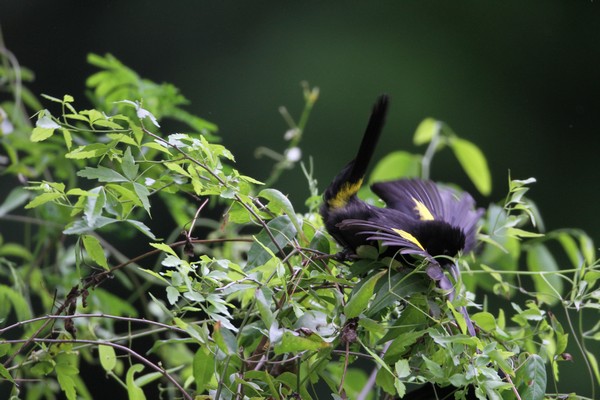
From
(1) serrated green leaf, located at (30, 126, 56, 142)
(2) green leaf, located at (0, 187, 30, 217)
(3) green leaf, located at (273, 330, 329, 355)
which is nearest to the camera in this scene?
(3) green leaf, located at (273, 330, 329, 355)

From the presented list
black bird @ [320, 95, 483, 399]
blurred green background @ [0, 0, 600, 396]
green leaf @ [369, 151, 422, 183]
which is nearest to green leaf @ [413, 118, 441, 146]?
green leaf @ [369, 151, 422, 183]

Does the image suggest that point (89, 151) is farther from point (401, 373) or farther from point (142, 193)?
point (401, 373)

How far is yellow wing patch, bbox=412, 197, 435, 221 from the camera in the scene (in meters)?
1.17

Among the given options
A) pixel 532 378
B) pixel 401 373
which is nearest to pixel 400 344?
pixel 401 373

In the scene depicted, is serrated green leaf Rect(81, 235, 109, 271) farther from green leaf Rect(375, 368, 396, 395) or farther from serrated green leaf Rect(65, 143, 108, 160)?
green leaf Rect(375, 368, 396, 395)

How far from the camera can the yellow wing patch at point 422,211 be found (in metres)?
1.17

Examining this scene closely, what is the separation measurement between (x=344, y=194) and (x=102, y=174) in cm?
52

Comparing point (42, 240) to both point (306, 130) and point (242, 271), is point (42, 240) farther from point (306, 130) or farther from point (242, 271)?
point (306, 130)

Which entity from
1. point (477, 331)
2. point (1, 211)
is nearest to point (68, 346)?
point (477, 331)

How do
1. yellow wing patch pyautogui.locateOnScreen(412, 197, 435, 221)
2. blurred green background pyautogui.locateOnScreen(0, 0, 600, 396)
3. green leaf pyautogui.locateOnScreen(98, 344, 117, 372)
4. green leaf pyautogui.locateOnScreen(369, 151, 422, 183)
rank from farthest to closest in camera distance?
blurred green background pyautogui.locateOnScreen(0, 0, 600, 396)
green leaf pyautogui.locateOnScreen(369, 151, 422, 183)
yellow wing patch pyautogui.locateOnScreen(412, 197, 435, 221)
green leaf pyautogui.locateOnScreen(98, 344, 117, 372)

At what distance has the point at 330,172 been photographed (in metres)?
3.88

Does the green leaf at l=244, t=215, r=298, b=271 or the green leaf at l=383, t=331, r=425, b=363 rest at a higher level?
the green leaf at l=244, t=215, r=298, b=271

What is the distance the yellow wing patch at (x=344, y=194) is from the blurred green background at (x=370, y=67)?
8.37 feet

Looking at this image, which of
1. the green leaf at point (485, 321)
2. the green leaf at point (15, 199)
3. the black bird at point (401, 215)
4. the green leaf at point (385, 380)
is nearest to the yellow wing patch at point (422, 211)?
the black bird at point (401, 215)
